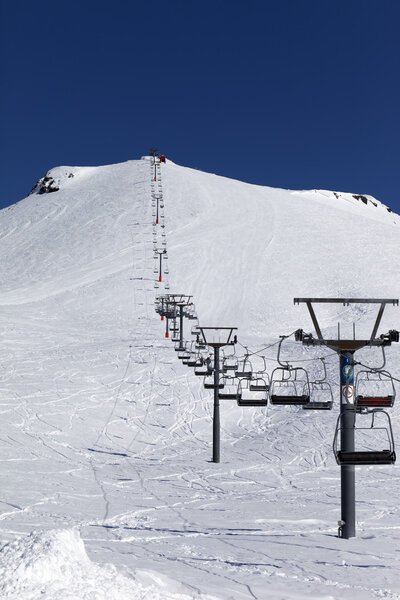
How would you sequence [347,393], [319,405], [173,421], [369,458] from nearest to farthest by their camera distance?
1. [369,458]
2. [347,393]
3. [319,405]
4. [173,421]

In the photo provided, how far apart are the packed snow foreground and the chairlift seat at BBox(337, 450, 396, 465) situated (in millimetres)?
1336

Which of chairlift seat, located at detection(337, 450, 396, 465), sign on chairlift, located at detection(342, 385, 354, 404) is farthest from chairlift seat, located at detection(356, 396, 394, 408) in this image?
chairlift seat, located at detection(337, 450, 396, 465)

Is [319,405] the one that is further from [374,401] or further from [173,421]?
[173,421]

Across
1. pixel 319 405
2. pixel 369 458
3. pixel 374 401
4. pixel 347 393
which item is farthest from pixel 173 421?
pixel 369 458

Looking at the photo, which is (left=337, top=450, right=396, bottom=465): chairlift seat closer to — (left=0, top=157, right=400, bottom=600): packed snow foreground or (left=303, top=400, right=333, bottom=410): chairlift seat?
(left=0, top=157, right=400, bottom=600): packed snow foreground

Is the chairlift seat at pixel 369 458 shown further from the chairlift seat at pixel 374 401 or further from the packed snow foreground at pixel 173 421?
the packed snow foreground at pixel 173 421

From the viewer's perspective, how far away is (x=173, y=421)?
2544 cm

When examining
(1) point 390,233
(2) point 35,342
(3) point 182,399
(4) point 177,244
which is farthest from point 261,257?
(3) point 182,399

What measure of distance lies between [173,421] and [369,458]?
1689 cm

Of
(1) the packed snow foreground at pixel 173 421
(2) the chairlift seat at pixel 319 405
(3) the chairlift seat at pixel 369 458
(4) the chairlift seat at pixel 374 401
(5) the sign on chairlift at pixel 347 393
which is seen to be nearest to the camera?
(1) the packed snow foreground at pixel 173 421

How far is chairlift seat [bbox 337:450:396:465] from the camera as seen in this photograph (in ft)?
29.4

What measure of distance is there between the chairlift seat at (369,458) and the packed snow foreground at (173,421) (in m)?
1.34

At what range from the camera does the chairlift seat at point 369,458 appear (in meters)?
8.97

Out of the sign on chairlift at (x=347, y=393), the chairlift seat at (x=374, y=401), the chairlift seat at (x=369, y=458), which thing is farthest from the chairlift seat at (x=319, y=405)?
the chairlift seat at (x=369, y=458)
